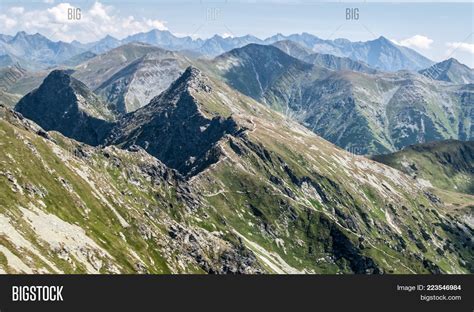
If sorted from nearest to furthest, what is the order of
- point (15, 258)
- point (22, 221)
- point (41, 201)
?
point (15, 258), point (22, 221), point (41, 201)
